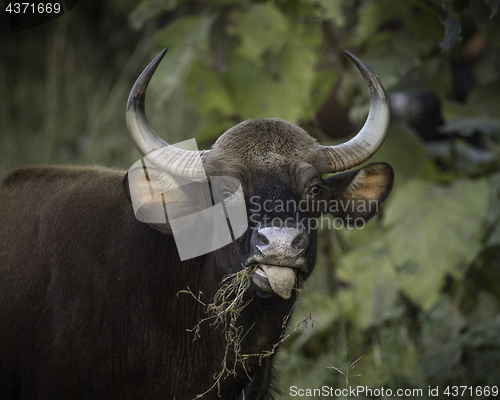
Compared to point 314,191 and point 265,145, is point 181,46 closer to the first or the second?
point 265,145

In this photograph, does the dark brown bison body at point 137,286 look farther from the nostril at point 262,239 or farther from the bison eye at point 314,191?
the nostril at point 262,239

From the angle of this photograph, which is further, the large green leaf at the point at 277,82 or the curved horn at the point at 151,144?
the large green leaf at the point at 277,82

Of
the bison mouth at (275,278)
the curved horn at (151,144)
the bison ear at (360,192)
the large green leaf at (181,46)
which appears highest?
the curved horn at (151,144)

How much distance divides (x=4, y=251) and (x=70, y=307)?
0.65 m

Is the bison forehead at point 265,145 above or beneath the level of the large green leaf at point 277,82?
above

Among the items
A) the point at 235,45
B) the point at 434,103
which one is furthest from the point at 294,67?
the point at 434,103

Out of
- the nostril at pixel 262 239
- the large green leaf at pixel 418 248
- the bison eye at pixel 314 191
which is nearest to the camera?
the nostril at pixel 262 239

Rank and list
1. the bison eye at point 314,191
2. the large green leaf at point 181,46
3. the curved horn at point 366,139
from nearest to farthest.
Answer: the bison eye at point 314,191 → the curved horn at point 366,139 → the large green leaf at point 181,46

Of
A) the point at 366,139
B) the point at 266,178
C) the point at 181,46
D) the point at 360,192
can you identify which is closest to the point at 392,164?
the point at 360,192

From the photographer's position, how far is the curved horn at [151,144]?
3.24m

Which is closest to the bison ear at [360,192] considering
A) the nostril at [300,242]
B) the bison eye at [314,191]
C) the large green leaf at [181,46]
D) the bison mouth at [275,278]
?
the bison eye at [314,191]

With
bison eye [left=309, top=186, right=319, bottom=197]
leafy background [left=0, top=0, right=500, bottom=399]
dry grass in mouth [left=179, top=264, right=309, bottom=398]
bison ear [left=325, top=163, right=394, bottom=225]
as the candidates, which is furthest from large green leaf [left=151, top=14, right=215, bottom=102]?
dry grass in mouth [left=179, top=264, right=309, bottom=398]

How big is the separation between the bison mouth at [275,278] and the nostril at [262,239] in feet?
0.43

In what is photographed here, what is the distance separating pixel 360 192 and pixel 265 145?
3.16 feet
